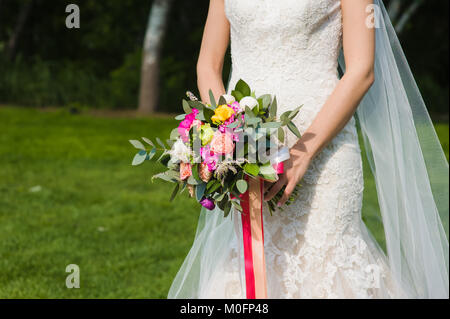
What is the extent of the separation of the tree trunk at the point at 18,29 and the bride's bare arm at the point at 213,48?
1866cm

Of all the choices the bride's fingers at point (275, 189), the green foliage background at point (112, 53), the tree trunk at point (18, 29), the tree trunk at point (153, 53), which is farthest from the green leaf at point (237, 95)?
the tree trunk at point (18, 29)

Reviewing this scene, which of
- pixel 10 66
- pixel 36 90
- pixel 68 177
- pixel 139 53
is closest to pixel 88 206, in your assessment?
pixel 68 177

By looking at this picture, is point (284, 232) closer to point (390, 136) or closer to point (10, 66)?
point (390, 136)

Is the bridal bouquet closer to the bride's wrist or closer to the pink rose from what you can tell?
the pink rose

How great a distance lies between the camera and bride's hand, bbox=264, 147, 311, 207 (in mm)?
2549

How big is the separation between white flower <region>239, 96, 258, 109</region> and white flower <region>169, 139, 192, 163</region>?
0.28m

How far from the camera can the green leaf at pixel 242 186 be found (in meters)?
2.35

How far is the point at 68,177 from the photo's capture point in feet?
27.3

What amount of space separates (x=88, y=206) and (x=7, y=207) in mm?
884

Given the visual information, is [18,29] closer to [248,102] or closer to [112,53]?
[112,53]

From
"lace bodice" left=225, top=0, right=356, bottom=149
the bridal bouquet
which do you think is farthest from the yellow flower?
"lace bodice" left=225, top=0, right=356, bottom=149

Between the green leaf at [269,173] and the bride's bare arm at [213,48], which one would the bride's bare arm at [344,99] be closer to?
the green leaf at [269,173]

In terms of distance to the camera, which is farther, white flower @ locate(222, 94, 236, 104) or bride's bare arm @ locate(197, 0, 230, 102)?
bride's bare arm @ locate(197, 0, 230, 102)

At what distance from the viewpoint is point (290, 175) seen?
8.39ft
